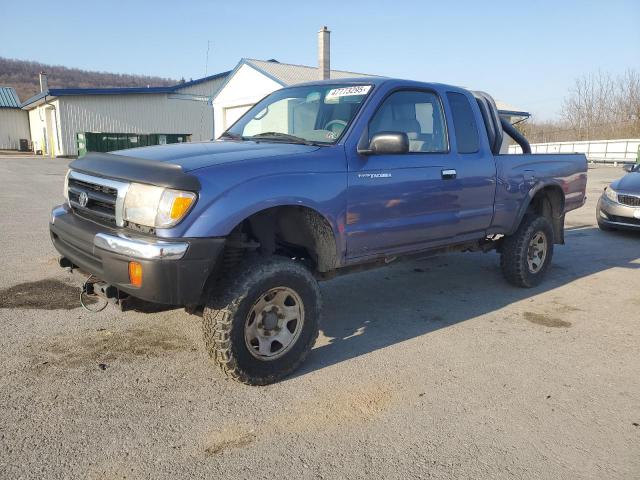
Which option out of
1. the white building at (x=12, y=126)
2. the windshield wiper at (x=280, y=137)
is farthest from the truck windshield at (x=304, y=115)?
the white building at (x=12, y=126)

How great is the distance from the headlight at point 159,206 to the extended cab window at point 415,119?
1.71 m

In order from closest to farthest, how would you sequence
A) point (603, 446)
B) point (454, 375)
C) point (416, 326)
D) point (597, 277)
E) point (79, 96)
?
point (603, 446), point (454, 375), point (416, 326), point (597, 277), point (79, 96)

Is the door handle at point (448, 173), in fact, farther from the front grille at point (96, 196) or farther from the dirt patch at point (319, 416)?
the front grille at point (96, 196)

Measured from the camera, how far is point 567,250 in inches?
307

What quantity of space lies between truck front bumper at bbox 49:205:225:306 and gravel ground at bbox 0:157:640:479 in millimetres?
707

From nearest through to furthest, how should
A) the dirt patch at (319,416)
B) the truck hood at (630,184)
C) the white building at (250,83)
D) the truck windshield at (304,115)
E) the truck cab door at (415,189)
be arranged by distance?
the dirt patch at (319,416)
the truck cab door at (415,189)
the truck windshield at (304,115)
the truck hood at (630,184)
the white building at (250,83)

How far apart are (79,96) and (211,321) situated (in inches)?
1461

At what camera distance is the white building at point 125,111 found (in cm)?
3469

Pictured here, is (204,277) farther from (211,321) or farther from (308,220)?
(308,220)

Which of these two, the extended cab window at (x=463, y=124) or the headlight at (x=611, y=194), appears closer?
the extended cab window at (x=463, y=124)

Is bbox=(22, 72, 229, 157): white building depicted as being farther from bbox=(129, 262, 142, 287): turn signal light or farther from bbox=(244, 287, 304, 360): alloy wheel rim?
bbox=(129, 262, 142, 287): turn signal light

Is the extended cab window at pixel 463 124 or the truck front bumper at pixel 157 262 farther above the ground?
the extended cab window at pixel 463 124

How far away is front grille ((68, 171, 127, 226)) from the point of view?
3.06m

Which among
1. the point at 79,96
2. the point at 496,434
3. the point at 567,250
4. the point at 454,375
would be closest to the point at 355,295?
the point at 454,375
